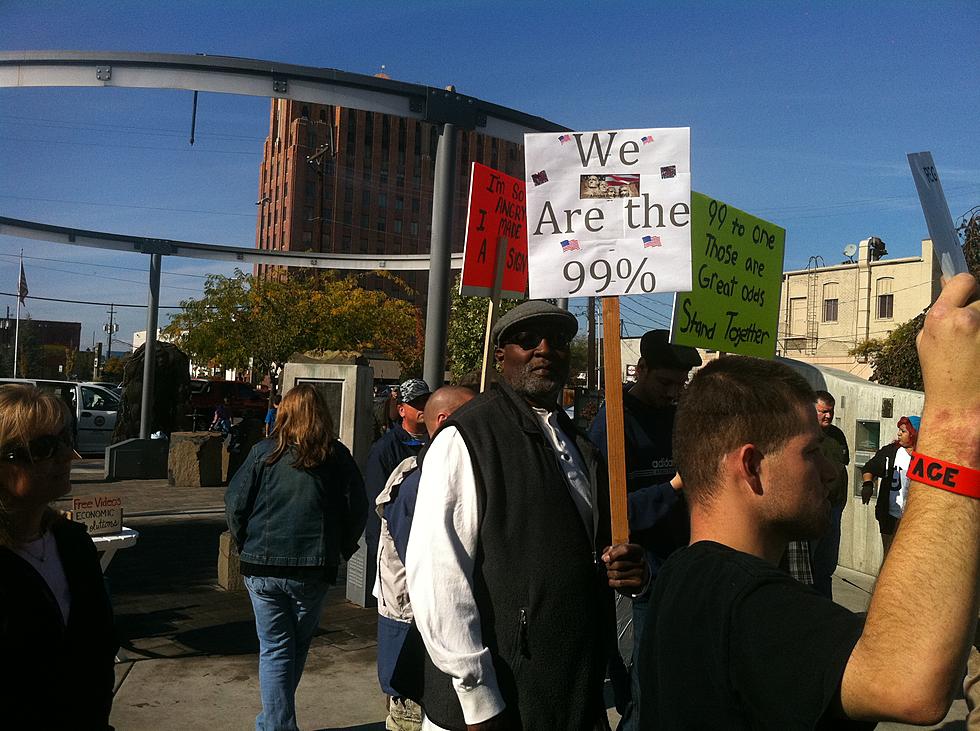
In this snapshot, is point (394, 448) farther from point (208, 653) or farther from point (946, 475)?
point (946, 475)

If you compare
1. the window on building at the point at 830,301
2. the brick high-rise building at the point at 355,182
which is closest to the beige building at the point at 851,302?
the window on building at the point at 830,301

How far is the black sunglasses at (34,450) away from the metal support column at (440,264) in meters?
3.76

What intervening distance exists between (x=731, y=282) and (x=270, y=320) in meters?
33.4

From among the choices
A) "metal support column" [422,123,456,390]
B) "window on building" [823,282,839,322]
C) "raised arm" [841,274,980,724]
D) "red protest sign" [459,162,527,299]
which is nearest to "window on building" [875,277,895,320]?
"window on building" [823,282,839,322]

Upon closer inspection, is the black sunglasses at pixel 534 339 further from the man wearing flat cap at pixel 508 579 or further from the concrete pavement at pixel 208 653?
the concrete pavement at pixel 208 653

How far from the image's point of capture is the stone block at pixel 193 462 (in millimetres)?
15633

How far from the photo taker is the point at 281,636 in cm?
433

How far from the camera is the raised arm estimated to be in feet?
3.84

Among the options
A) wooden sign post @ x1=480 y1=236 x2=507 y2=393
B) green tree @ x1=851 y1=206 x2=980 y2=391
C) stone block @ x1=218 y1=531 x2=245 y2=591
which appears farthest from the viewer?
green tree @ x1=851 y1=206 x2=980 y2=391

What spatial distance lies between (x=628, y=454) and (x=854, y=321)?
→ 1862 inches

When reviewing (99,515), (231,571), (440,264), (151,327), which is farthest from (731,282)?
(151,327)

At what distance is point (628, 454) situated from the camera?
3.89 m

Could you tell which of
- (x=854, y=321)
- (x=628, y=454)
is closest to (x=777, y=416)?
(x=628, y=454)

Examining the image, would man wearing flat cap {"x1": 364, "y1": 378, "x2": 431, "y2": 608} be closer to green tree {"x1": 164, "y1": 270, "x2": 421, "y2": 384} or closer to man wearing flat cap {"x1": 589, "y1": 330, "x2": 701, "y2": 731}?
man wearing flat cap {"x1": 589, "y1": 330, "x2": 701, "y2": 731}
